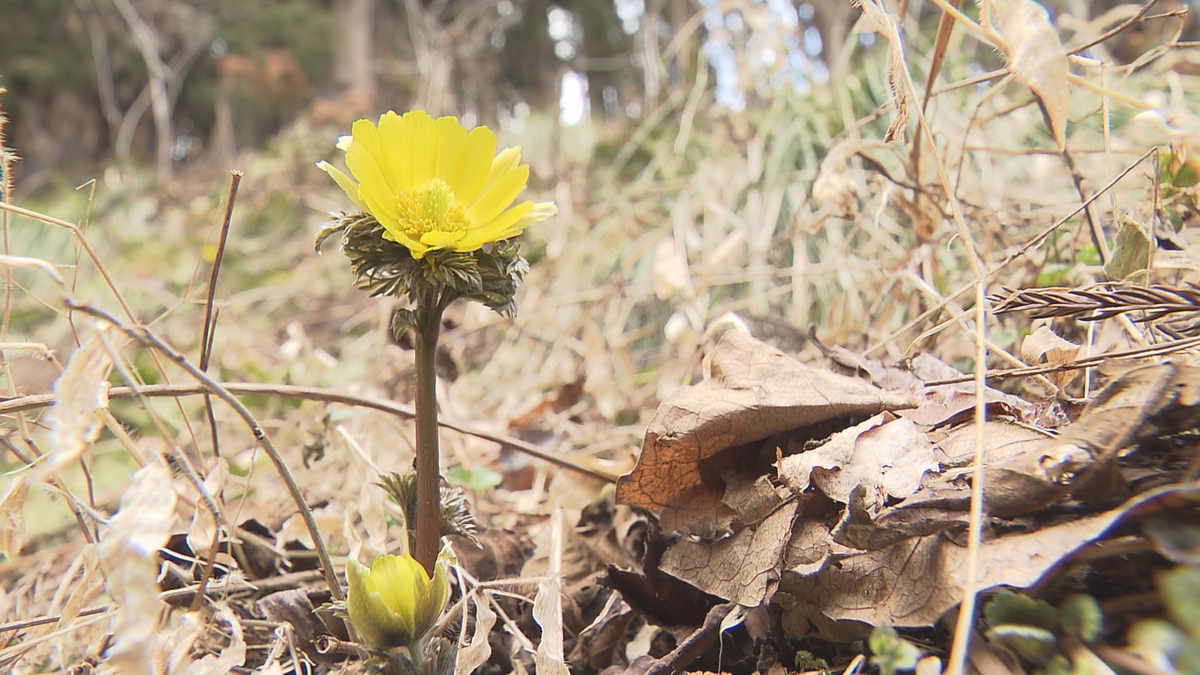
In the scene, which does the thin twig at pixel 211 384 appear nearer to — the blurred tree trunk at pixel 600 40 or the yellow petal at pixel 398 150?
the yellow petal at pixel 398 150

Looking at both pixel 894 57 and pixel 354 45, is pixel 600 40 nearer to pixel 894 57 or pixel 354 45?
pixel 354 45

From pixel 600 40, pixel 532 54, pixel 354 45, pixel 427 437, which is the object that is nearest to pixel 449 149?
pixel 427 437

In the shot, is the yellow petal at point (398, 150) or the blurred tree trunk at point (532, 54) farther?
the blurred tree trunk at point (532, 54)

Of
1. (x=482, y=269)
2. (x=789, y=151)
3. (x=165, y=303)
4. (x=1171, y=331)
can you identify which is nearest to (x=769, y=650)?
(x=482, y=269)

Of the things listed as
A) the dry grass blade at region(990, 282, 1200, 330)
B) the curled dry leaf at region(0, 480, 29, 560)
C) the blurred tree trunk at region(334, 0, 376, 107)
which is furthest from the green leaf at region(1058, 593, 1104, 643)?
the blurred tree trunk at region(334, 0, 376, 107)

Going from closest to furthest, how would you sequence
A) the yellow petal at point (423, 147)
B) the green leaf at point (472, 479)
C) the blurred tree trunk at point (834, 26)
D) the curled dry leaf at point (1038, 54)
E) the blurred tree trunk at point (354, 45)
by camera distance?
the curled dry leaf at point (1038, 54) < the yellow petal at point (423, 147) < the green leaf at point (472, 479) < the blurred tree trunk at point (834, 26) < the blurred tree trunk at point (354, 45)

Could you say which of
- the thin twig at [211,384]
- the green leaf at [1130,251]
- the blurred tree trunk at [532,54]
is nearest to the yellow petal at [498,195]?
the thin twig at [211,384]

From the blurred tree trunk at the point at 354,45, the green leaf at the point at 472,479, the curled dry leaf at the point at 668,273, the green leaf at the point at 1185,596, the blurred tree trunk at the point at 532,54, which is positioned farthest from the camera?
the blurred tree trunk at the point at 532,54
